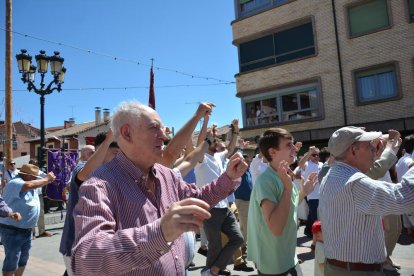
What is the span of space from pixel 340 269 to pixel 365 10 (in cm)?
1718

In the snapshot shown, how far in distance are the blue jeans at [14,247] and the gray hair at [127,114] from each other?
386 centimetres

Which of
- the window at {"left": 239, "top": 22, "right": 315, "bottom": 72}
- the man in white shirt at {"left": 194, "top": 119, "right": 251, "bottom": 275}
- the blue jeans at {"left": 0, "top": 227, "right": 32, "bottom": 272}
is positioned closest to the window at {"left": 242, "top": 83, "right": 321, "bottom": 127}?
the window at {"left": 239, "top": 22, "right": 315, "bottom": 72}

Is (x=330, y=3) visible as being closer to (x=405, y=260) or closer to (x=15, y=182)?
(x=405, y=260)

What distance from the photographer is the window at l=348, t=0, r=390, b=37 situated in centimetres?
1674

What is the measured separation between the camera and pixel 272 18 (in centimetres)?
1958

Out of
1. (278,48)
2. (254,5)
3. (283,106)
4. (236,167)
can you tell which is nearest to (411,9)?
(278,48)

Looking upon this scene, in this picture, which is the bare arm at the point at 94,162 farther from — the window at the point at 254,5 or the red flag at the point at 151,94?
the window at the point at 254,5

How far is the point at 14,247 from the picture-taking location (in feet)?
16.6

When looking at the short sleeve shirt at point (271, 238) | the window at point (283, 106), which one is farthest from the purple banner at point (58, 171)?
the window at point (283, 106)

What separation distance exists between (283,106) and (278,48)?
3.06m

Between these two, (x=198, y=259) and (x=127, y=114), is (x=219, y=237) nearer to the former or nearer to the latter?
(x=198, y=259)

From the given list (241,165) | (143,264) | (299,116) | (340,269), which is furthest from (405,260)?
(299,116)

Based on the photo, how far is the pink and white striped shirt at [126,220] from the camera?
4.48ft

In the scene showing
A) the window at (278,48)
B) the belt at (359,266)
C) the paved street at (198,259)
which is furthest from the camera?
the window at (278,48)
